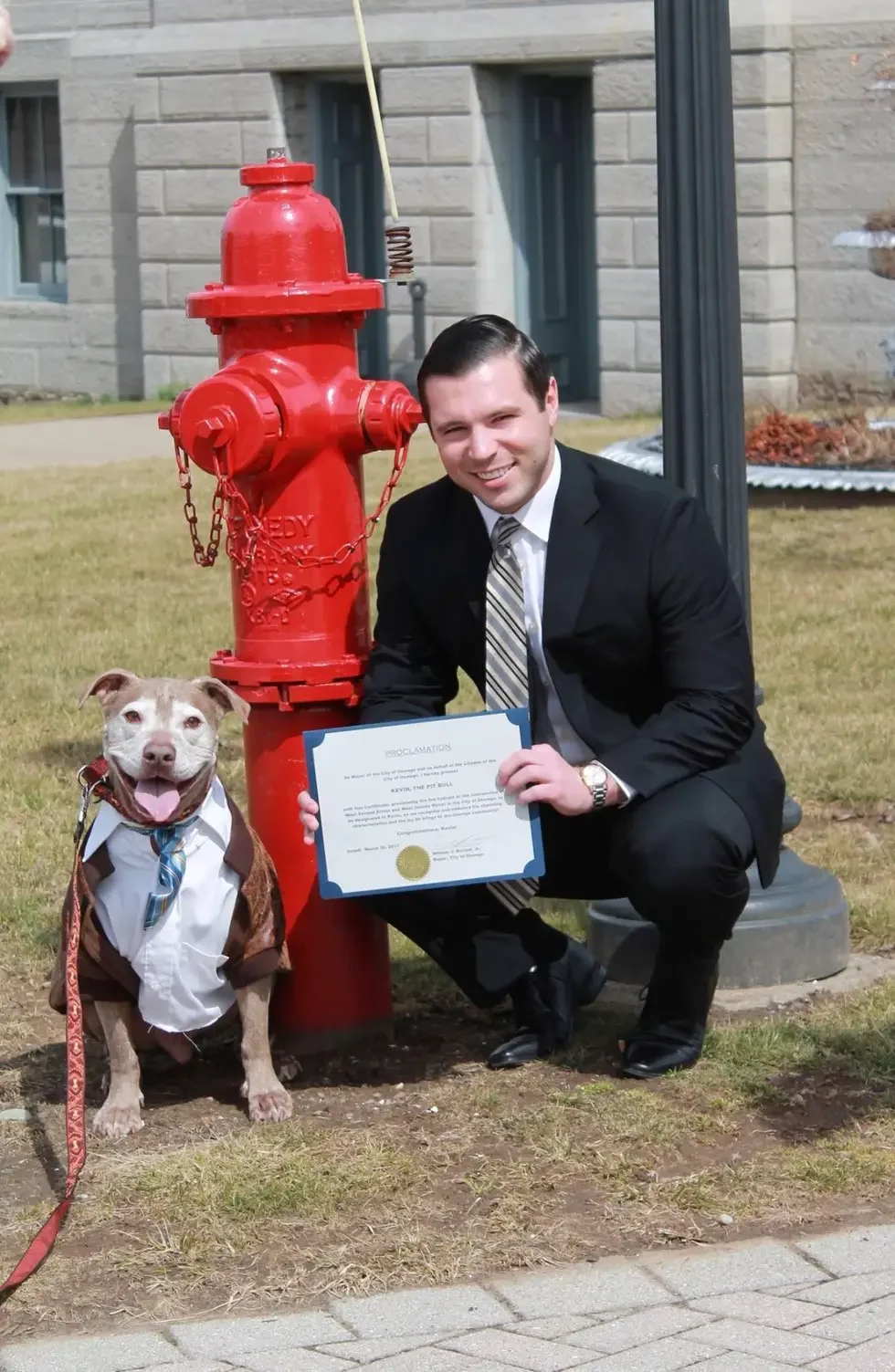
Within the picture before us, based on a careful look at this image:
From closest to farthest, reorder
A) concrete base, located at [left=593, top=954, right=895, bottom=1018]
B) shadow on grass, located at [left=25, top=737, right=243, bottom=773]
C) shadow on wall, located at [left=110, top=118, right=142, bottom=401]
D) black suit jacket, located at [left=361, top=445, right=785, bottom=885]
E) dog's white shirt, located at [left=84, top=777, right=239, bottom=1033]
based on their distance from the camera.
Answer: dog's white shirt, located at [left=84, top=777, right=239, bottom=1033]
black suit jacket, located at [left=361, top=445, right=785, bottom=885]
concrete base, located at [left=593, top=954, right=895, bottom=1018]
shadow on grass, located at [left=25, top=737, right=243, bottom=773]
shadow on wall, located at [left=110, top=118, right=142, bottom=401]

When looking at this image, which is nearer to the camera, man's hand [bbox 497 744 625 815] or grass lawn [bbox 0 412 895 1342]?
grass lawn [bbox 0 412 895 1342]

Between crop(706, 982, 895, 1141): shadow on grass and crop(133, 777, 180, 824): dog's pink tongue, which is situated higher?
crop(133, 777, 180, 824): dog's pink tongue

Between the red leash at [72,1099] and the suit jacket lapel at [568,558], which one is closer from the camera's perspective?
the red leash at [72,1099]

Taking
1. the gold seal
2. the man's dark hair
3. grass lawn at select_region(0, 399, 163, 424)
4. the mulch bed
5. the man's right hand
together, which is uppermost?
the man's dark hair

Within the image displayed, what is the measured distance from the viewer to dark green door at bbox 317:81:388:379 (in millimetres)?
16562

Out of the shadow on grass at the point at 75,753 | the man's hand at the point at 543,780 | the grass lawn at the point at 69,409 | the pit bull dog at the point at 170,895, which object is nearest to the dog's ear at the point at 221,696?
the pit bull dog at the point at 170,895

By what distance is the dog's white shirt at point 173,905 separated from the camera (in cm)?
377

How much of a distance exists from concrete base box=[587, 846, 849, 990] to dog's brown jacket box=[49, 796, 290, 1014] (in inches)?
34.5

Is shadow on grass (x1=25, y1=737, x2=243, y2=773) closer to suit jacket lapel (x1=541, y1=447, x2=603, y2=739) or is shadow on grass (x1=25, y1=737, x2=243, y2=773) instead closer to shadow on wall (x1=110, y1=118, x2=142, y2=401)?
suit jacket lapel (x1=541, y1=447, x2=603, y2=739)

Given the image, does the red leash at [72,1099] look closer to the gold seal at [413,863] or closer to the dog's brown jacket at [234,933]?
the dog's brown jacket at [234,933]

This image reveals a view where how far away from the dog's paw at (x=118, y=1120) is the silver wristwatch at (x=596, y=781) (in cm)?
103

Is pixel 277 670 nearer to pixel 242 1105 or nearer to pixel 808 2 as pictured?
pixel 242 1105

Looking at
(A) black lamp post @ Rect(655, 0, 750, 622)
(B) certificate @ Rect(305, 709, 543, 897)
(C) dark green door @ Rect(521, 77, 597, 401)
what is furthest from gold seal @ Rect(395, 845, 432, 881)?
(C) dark green door @ Rect(521, 77, 597, 401)

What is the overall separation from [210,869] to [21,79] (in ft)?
50.0
